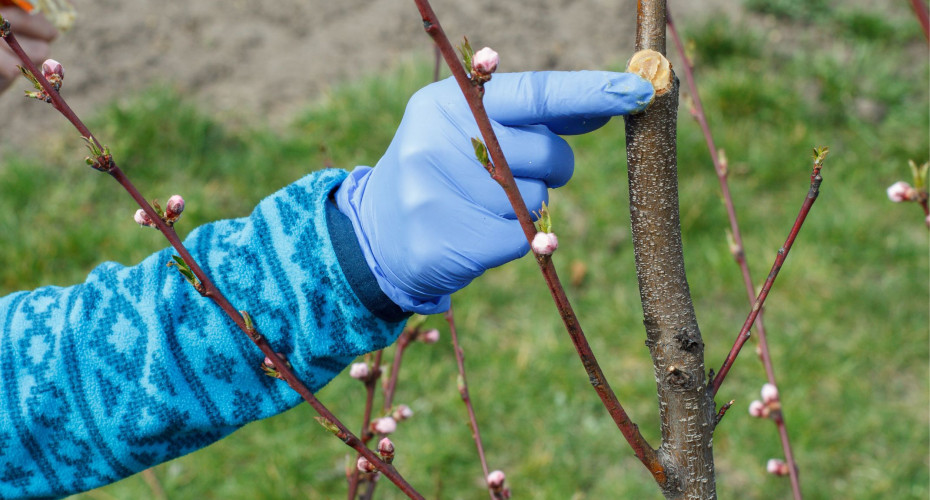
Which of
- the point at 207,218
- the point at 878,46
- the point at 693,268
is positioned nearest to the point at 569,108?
the point at 693,268

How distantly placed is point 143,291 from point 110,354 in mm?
115

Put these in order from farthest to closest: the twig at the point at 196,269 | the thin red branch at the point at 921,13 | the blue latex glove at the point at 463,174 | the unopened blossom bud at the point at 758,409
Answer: the unopened blossom bud at the point at 758,409
the blue latex glove at the point at 463,174
the twig at the point at 196,269
the thin red branch at the point at 921,13

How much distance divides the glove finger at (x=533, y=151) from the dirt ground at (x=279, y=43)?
2.57 meters

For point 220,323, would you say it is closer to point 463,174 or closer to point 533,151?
point 463,174

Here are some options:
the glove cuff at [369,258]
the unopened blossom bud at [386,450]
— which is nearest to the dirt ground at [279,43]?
the glove cuff at [369,258]

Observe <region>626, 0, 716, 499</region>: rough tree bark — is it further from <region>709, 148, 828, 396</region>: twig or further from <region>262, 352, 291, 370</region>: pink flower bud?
<region>262, 352, 291, 370</region>: pink flower bud

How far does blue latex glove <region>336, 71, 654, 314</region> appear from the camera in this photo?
120 cm

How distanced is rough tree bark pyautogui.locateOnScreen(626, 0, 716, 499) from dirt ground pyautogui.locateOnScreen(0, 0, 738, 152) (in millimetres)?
2814

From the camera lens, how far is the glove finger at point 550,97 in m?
1.12

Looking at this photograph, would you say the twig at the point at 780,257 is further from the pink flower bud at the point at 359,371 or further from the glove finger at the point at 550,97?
the pink flower bud at the point at 359,371

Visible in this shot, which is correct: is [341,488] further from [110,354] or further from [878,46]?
[878,46]

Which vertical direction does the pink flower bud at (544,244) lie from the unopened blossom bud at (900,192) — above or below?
above

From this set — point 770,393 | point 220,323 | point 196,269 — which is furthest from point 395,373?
point 770,393

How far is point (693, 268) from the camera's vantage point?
10.1ft
